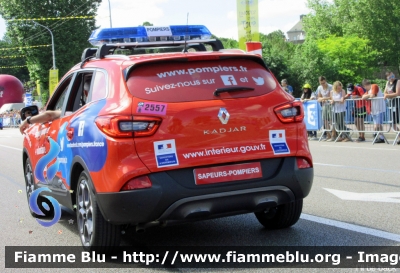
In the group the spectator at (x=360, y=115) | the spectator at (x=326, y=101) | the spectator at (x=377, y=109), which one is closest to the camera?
the spectator at (x=377, y=109)

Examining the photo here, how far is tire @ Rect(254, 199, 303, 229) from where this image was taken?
242 inches

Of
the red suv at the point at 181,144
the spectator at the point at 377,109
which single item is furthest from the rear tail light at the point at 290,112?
the spectator at the point at 377,109

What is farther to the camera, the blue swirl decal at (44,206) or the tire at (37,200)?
the tire at (37,200)

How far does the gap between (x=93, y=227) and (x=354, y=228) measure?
8.24 ft

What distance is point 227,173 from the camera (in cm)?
535

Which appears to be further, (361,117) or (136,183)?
(361,117)

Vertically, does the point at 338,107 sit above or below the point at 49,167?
below

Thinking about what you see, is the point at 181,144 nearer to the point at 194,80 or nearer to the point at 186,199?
the point at 186,199

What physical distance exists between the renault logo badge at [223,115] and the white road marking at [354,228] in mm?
1783

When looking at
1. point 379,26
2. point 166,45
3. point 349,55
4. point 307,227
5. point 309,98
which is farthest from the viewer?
point 379,26

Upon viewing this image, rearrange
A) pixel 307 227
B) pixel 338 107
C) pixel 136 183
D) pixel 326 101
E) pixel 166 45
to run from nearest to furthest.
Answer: pixel 136 183 → pixel 307 227 → pixel 166 45 → pixel 338 107 → pixel 326 101

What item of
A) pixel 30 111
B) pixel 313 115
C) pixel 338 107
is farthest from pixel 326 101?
pixel 30 111

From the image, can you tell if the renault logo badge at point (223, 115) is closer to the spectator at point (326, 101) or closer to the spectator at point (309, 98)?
the spectator at point (326, 101)

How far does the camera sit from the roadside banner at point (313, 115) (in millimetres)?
19562
